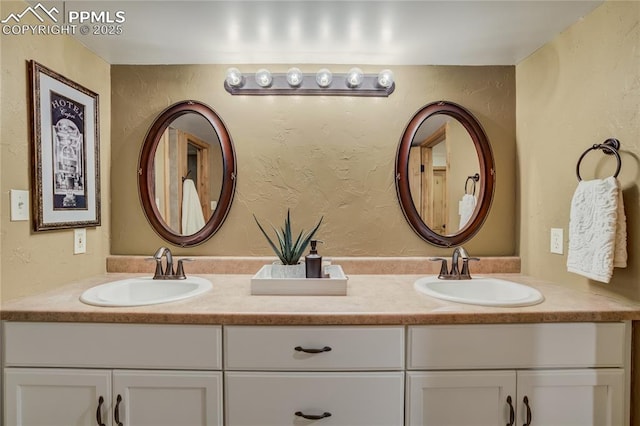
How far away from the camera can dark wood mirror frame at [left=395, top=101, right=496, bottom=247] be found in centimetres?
183

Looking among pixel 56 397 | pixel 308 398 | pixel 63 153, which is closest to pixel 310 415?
pixel 308 398

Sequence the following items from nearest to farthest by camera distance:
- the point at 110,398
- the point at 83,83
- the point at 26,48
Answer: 1. the point at 110,398
2. the point at 26,48
3. the point at 83,83

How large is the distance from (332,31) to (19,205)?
1535 millimetres

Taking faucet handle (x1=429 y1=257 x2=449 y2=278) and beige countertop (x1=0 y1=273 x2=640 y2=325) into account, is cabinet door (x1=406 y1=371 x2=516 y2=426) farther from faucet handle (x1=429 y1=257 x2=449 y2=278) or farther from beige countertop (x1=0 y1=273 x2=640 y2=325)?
faucet handle (x1=429 y1=257 x2=449 y2=278)

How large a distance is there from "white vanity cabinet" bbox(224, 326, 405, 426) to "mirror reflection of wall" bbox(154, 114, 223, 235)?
34.0 inches

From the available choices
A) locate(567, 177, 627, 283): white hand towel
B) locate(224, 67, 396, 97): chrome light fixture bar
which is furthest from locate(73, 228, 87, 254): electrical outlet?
locate(567, 177, 627, 283): white hand towel

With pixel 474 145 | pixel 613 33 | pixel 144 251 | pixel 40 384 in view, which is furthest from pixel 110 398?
pixel 613 33

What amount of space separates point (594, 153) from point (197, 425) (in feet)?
6.30

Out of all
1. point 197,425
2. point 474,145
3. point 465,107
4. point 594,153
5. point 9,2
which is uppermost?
point 9,2

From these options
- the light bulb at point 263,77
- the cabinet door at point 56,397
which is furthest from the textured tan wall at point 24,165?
the light bulb at point 263,77

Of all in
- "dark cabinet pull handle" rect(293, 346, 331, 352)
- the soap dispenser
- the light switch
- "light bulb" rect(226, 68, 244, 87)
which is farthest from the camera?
"light bulb" rect(226, 68, 244, 87)

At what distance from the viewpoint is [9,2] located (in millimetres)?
1277

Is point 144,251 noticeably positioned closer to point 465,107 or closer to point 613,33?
point 465,107

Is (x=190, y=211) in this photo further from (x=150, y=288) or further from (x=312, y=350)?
(x=312, y=350)
